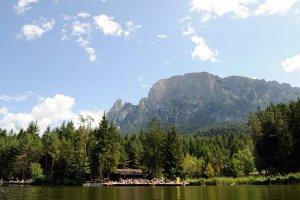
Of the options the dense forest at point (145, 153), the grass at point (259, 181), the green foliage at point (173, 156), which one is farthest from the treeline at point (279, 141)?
the green foliage at point (173, 156)

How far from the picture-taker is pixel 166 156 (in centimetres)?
9144

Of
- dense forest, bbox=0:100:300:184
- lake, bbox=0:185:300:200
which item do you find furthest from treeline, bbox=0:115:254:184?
lake, bbox=0:185:300:200

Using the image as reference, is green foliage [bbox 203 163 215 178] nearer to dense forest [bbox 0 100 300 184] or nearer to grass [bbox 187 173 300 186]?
dense forest [bbox 0 100 300 184]

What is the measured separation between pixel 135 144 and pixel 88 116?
25.9m

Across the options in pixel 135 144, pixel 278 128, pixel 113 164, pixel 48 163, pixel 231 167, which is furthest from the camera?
pixel 135 144

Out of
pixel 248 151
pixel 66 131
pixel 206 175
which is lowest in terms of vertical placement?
pixel 206 175

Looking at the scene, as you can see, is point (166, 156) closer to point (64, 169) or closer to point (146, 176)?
point (146, 176)

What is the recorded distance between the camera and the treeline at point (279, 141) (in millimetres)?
67312

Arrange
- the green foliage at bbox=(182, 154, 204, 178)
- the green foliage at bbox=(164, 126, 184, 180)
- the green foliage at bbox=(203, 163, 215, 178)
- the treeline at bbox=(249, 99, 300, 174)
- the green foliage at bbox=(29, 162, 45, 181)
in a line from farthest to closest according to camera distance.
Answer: the green foliage at bbox=(182, 154, 204, 178) → the green foliage at bbox=(203, 163, 215, 178) → the green foliage at bbox=(164, 126, 184, 180) → the green foliage at bbox=(29, 162, 45, 181) → the treeline at bbox=(249, 99, 300, 174)

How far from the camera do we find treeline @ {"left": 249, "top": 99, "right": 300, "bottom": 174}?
221 feet

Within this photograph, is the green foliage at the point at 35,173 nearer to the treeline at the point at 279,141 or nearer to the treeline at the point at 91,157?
the treeline at the point at 91,157

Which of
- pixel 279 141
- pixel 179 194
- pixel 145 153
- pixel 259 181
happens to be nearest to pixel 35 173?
pixel 145 153

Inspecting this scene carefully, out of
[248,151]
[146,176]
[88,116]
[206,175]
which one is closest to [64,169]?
[88,116]

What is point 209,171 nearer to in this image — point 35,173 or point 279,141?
point 279,141
